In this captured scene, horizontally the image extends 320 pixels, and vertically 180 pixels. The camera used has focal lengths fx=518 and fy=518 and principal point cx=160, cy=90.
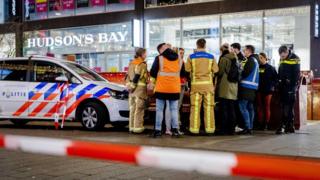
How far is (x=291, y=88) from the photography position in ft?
32.9

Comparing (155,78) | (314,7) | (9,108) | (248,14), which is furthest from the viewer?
(248,14)

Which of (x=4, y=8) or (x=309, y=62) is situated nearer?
(x=309, y=62)

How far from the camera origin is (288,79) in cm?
1002

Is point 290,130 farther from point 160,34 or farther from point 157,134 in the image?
point 160,34

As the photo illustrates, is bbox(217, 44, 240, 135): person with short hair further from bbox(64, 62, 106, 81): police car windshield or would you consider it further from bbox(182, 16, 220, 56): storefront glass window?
bbox(182, 16, 220, 56): storefront glass window

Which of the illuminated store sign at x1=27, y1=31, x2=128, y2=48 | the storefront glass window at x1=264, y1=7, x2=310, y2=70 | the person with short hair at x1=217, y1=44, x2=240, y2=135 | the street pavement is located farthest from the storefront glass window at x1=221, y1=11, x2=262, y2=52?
the person with short hair at x1=217, y1=44, x2=240, y2=135

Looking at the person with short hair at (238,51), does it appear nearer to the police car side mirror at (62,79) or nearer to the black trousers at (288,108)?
the black trousers at (288,108)

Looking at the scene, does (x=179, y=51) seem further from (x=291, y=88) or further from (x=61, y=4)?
(x=61, y=4)

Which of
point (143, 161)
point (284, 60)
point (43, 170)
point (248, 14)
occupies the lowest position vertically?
point (43, 170)

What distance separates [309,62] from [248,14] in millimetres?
3391

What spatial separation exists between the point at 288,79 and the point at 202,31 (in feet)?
44.5

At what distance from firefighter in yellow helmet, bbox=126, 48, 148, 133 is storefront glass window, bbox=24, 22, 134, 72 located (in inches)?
576

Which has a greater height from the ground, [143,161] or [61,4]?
[61,4]

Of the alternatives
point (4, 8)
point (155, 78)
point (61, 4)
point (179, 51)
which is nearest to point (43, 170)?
point (155, 78)
